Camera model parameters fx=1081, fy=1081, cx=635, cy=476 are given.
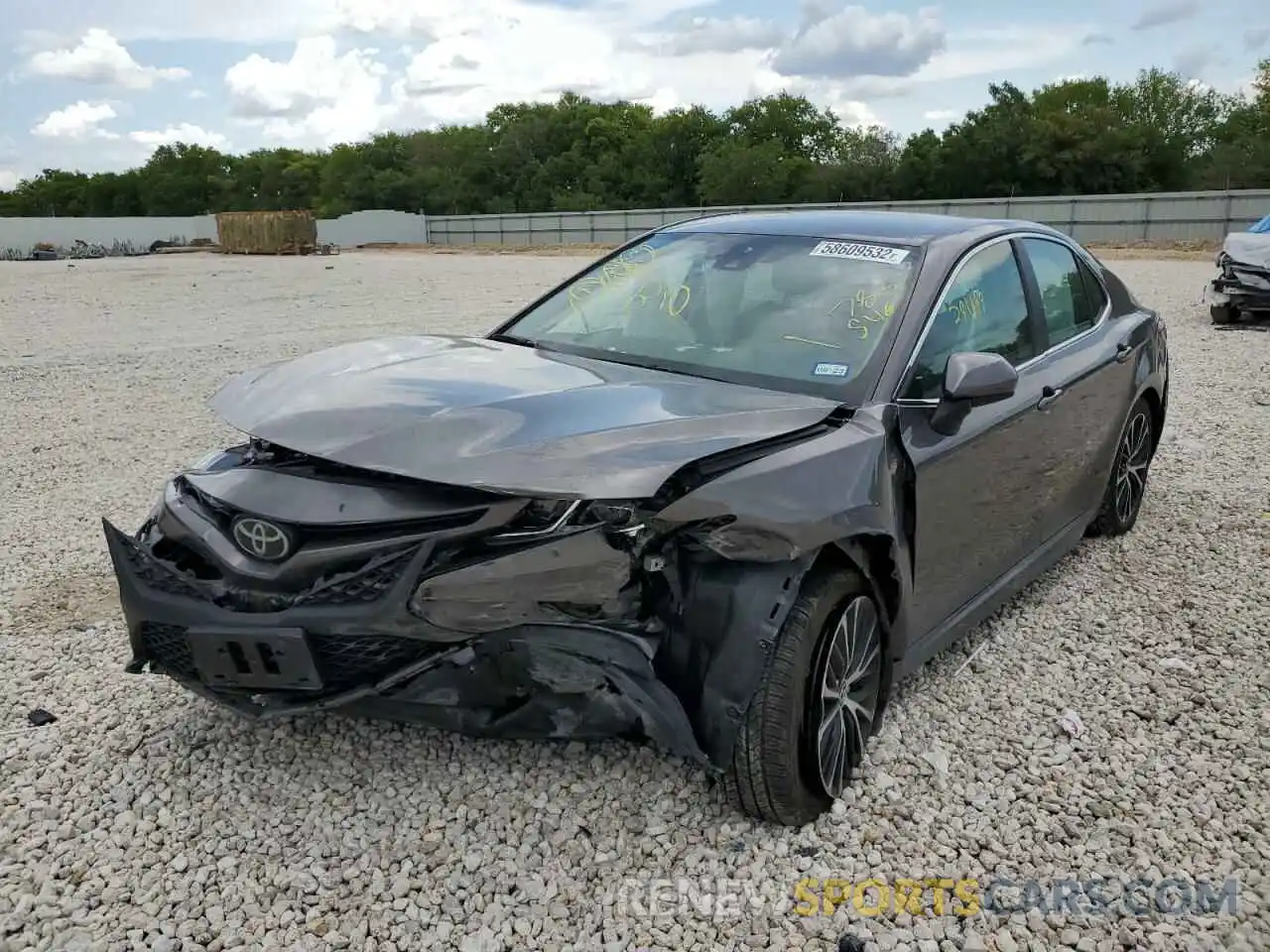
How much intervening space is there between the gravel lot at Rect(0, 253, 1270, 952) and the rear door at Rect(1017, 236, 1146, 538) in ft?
1.64

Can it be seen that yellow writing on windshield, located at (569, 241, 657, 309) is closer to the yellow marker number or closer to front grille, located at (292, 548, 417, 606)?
the yellow marker number

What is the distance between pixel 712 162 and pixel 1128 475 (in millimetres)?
63718

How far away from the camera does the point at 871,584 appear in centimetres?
308

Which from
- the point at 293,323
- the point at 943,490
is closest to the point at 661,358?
the point at 943,490

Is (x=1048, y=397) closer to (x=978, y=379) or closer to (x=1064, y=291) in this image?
(x=1064, y=291)

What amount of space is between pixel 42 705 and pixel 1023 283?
12.8 feet

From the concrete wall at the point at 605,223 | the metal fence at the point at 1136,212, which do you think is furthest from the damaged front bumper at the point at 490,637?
the metal fence at the point at 1136,212

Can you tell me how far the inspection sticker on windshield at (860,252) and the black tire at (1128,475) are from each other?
188cm

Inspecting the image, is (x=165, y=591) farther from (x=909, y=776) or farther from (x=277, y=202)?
(x=277, y=202)

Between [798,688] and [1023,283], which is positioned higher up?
[1023,283]

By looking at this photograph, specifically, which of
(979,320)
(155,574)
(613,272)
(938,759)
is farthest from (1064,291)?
(155,574)

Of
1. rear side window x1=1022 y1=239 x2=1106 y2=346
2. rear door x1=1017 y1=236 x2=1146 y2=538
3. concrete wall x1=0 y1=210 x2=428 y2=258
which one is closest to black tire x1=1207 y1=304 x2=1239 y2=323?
rear door x1=1017 y1=236 x2=1146 y2=538

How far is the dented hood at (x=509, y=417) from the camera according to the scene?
102 inches

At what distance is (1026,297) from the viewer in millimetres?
4250
